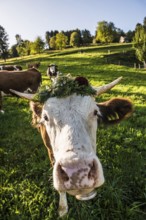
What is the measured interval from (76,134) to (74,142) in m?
0.15

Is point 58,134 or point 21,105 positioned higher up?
point 58,134

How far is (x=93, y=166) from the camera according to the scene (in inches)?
116

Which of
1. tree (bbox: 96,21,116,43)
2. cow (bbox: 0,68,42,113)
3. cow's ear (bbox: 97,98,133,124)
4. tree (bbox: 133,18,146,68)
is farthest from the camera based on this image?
tree (bbox: 96,21,116,43)

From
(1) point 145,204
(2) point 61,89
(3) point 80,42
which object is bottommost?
(1) point 145,204

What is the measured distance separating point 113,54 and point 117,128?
4486cm

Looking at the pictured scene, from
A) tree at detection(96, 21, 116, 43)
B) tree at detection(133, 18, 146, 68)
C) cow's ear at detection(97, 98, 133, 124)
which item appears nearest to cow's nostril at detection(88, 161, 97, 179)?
cow's ear at detection(97, 98, 133, 124)

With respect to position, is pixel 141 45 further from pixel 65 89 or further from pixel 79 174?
pixel 79 174

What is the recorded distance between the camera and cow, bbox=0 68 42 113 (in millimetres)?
12438

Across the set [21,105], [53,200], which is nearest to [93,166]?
[53,200]

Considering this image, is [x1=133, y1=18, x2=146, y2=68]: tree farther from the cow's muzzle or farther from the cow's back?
the cow's muzzle

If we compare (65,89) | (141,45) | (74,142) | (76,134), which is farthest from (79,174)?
(141,45)

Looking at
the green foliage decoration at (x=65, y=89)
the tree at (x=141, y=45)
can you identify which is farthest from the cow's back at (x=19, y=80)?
the tree at (x=141, y=45)

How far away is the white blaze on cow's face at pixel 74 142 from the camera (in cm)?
289

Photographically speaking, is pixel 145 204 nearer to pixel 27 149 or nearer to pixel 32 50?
pixel 27 149
